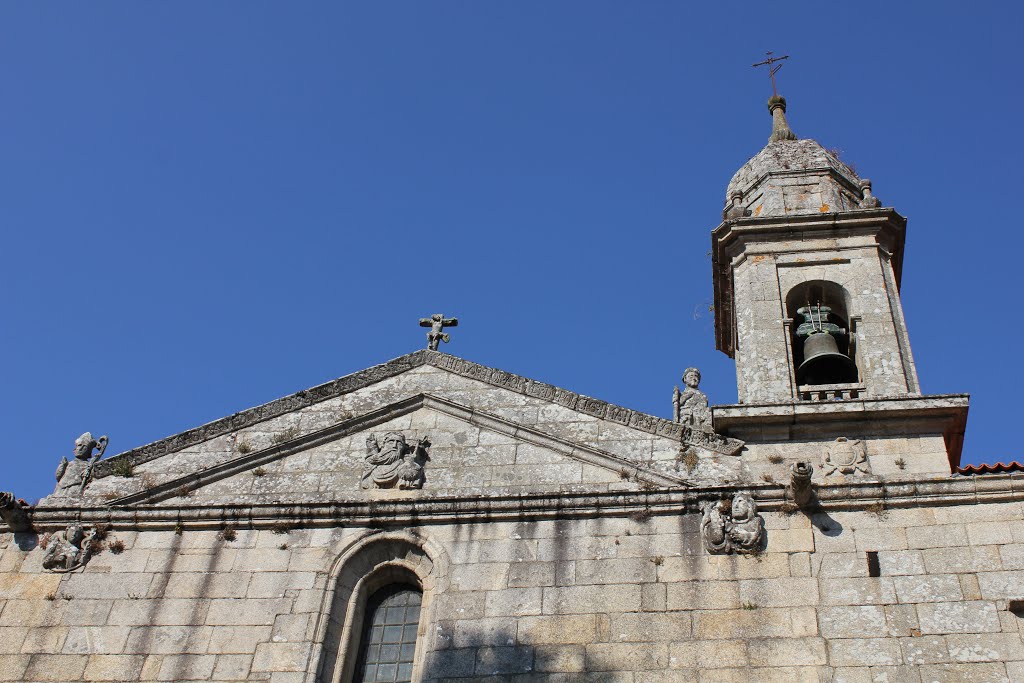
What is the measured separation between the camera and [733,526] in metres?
10.9

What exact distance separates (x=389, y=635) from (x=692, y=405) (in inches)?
157

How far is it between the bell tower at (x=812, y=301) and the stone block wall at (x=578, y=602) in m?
1.48

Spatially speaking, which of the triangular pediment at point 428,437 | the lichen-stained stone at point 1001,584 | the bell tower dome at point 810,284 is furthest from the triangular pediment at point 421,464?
the lichen-stained stone at point 1001,584

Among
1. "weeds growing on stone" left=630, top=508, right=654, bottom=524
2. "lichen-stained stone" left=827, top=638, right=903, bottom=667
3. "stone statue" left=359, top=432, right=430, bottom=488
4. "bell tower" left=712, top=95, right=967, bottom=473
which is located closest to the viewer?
"lichen-stained stone" left=827, top=638, right=903, bottom=667

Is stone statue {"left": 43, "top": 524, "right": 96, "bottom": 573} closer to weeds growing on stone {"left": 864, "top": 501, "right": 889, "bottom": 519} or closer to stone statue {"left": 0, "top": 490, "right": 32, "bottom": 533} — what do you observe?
stone statue {"left": 0, "top": 490, "right": 32, "bottom": 533}

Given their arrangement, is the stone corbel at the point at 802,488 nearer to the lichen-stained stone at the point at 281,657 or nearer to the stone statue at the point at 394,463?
the stone statue at the point at 394,463

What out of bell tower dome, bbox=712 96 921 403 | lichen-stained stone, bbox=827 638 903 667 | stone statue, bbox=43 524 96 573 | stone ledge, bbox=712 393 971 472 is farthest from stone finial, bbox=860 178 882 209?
stone statue, bbox=43 524 96 573

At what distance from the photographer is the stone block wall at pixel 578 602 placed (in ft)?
32.7

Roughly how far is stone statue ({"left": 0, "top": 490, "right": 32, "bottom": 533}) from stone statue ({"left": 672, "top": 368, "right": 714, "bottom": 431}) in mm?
6669

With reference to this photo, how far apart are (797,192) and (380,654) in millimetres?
8697

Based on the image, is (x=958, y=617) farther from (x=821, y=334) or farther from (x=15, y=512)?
(x=15, y=512)

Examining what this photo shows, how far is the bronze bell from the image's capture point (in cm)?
1360

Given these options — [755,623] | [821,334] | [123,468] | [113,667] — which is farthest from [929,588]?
[123,468]

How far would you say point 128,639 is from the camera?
1080 cm
